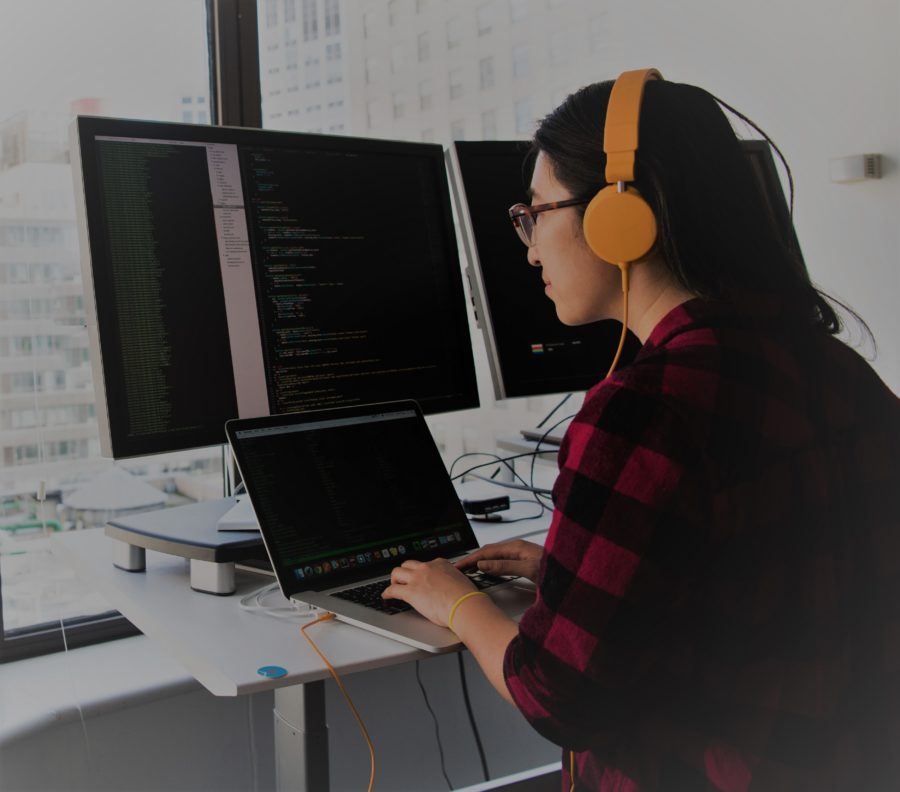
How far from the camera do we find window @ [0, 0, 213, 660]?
1580mm

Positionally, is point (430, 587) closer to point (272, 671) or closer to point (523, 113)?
point (272, 671)

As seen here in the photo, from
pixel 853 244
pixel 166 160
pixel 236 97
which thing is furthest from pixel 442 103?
pixel 166 160

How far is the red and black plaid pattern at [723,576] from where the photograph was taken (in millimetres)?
699

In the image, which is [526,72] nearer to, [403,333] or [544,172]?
[403,333]

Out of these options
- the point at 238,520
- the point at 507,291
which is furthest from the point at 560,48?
the point at 238,520

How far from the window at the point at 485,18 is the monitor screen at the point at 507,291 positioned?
895 millimetres

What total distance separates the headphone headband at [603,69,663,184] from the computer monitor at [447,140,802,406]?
62 centimetres

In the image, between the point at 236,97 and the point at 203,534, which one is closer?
the point at 203,534

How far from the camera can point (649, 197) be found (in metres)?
0.81

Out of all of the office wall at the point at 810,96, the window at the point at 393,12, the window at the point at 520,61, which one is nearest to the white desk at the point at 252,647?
the office wall at the point at 810,96

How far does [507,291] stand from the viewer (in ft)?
4.82

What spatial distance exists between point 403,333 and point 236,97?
0.73 metres

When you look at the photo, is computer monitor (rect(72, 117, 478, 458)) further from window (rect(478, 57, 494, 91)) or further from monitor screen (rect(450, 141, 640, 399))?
window (rect(478, 57, 494, 91))

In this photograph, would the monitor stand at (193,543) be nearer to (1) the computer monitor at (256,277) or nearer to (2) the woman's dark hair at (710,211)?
(1) the computer monitor at (256,277)
